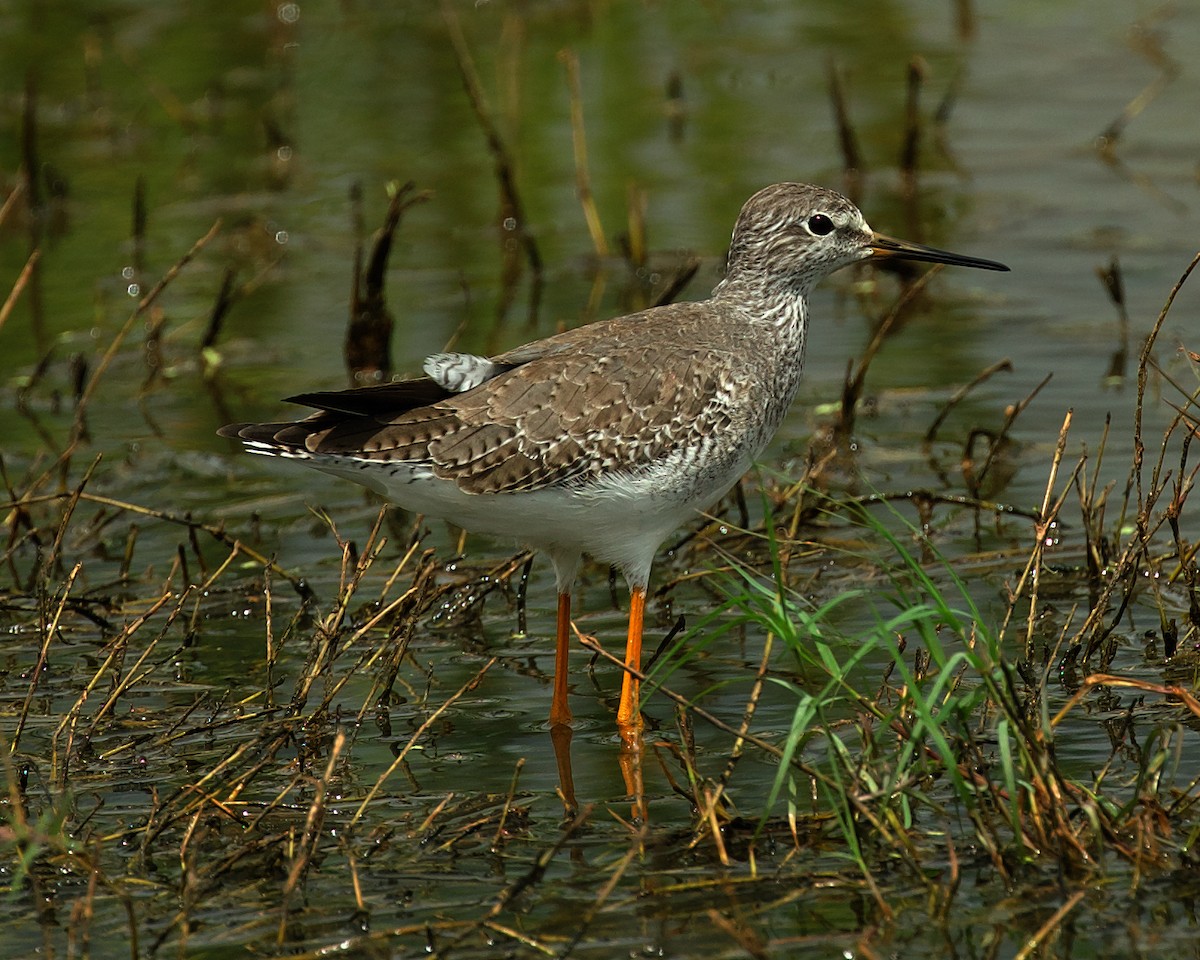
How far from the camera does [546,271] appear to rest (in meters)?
12.5

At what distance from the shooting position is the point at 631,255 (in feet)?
38.6

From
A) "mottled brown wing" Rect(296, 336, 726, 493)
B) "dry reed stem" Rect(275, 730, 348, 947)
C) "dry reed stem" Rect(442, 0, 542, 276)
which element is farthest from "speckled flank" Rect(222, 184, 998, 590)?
"dry reed stem" Rect(442, 0, 542, 276)

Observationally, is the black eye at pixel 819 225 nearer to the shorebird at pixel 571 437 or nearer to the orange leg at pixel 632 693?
the shorebird at pixel 571 437

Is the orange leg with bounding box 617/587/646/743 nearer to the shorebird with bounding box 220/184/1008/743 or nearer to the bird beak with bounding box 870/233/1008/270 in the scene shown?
the shorebird with bounding box 220/184/1008/743

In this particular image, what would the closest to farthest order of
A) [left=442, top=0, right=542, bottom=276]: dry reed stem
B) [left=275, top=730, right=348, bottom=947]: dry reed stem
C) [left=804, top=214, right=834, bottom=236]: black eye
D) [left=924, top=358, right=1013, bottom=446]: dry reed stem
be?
[left=275, top=730, right=348, bottom=947]: dry reed stem, [left=804, top=214, right=834, bottom=236]: black eye, [left=924, top=358, right=1013, bottom=446]: dry reed stem, [left=442, top=0, right=542, bottom=276]: dry reed stem

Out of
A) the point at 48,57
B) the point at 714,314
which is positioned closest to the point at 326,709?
the point at 714,314

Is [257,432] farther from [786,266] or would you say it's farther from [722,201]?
[722,201]

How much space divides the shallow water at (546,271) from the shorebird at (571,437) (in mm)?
657

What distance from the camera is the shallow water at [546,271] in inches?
251

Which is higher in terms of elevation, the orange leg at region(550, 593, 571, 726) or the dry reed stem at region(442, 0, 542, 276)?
the dry reed stem at region(442, 0, 542, 276)

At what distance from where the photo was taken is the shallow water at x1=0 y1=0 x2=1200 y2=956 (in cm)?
637

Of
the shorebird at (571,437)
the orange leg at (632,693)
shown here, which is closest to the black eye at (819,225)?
the shorebird at (571,437)

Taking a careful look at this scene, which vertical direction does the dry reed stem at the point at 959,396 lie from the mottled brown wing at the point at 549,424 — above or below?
below

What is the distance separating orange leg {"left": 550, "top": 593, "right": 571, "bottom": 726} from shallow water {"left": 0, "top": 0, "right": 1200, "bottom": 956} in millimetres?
128
